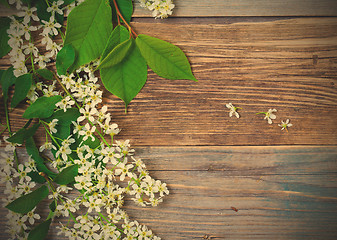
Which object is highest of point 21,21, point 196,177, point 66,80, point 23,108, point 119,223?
point 21,21

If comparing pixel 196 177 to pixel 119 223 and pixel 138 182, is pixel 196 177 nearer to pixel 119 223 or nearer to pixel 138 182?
pixel 138 182

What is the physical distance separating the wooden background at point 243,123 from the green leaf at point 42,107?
133 mm

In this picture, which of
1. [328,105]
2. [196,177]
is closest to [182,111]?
[196,177]

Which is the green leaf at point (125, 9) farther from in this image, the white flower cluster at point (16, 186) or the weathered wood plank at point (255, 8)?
the white flower cluster at point (16, 186)

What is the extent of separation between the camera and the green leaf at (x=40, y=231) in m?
0.82

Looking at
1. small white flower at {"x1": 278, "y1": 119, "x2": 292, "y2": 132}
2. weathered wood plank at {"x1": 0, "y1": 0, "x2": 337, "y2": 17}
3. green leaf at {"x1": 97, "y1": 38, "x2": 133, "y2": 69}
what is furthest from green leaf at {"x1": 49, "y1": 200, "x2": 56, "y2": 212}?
small white flower at {"x1": 278, "y1": 119, "x2": 292, "y2": 132}

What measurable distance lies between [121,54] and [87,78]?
5.9 inches

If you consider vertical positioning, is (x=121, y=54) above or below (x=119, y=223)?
above

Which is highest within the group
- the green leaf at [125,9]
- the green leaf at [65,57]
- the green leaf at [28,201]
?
the green leaf at [125,9]

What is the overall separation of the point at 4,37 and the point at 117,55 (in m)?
0.36

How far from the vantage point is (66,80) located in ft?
2.66

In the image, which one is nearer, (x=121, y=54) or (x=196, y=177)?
(x=121, y=54)

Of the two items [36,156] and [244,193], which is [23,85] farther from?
[244,193]

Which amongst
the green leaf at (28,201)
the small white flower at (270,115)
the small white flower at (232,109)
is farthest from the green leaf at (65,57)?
the small white flower at (270,115)
